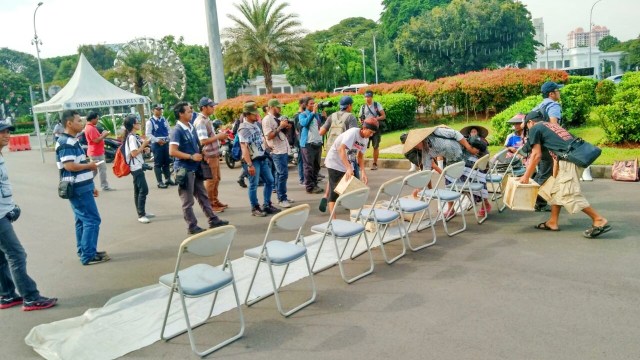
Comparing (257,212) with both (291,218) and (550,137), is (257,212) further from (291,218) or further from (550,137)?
(550,137)

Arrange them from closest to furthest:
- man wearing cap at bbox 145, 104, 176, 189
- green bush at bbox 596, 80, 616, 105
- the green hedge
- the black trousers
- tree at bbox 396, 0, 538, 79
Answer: the black trousers → man wearing cap at bbox 145, 104, 176, 189 → green bush at bbox 596, 80, 616, 105 → the green hedge → tree at bbox 396, 0, 538, 79

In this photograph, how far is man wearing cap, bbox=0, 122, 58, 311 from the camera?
4.92m

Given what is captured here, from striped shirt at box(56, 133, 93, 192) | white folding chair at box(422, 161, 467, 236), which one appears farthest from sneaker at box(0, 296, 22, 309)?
white folding chair at box(422, 161, 467, 236)

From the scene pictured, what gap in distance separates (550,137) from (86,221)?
5858mm

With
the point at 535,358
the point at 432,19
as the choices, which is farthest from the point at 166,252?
the point at 432,19

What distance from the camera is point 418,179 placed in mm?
6156

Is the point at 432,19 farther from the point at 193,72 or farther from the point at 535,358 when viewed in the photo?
the point at 535,358

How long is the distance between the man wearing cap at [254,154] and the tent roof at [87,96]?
12.8 meters

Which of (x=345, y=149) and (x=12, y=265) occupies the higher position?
(x=345, y=149)

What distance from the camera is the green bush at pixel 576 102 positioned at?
1407 cm

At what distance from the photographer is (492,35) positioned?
1933 inches

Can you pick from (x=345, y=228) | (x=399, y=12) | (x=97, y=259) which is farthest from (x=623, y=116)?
(x=399, y=12)

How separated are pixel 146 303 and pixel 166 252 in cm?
187

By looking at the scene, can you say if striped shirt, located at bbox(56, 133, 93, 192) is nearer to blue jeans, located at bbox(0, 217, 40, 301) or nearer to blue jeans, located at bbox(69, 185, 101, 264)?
blue jeans, located at bbox(69, 185, 101, 264)
